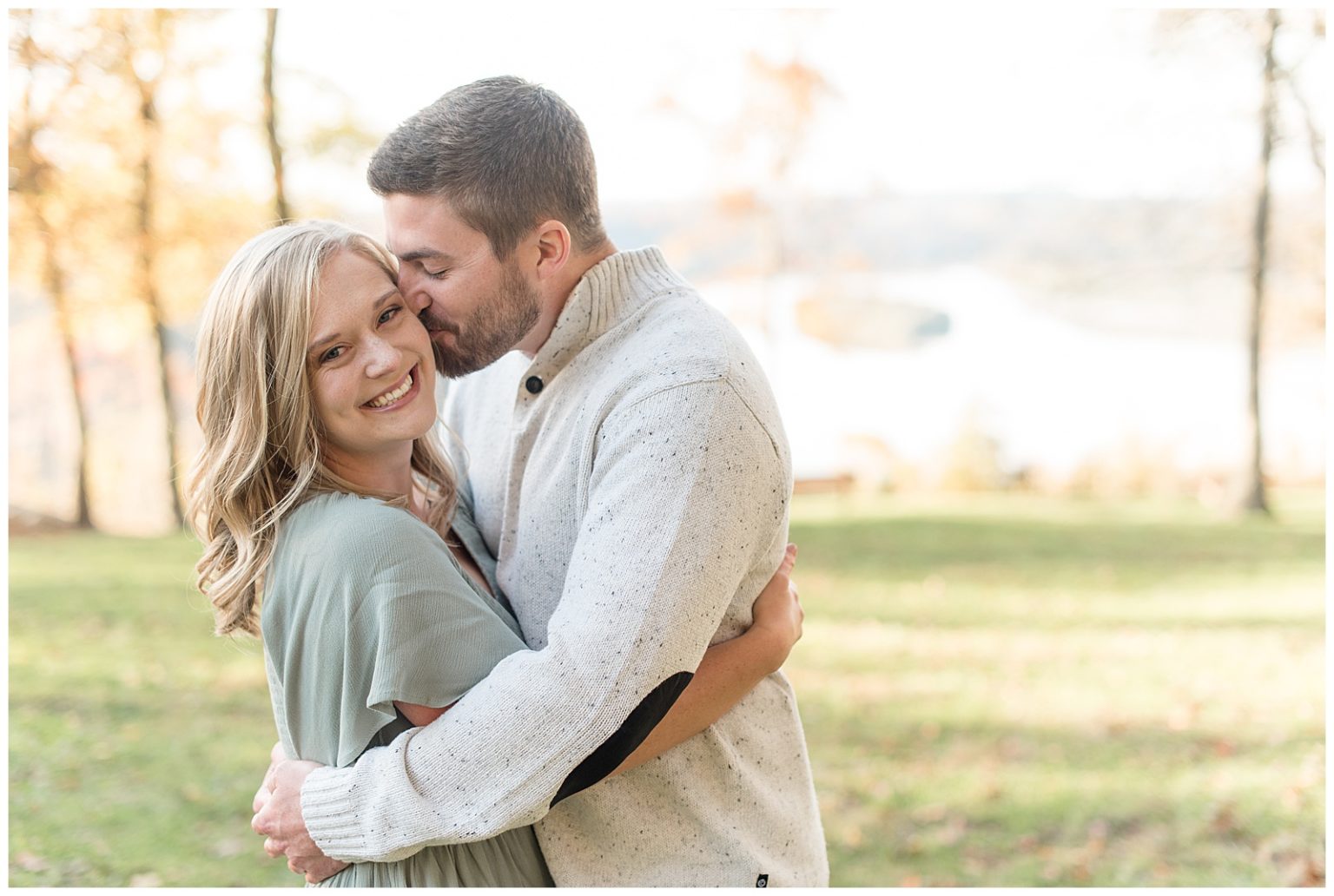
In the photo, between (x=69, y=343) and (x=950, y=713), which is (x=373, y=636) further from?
(x=69, y=343)

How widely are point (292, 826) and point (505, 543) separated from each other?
614 mm

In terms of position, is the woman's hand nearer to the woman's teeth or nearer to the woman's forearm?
the woman's forearm

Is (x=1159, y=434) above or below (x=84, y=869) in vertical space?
below

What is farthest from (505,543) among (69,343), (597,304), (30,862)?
(69,343)

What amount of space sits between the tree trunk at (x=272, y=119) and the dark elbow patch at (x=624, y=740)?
7880mm

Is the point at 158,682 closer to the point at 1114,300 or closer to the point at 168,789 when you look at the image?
the point at 168,789

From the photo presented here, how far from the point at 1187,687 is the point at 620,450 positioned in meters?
5.30

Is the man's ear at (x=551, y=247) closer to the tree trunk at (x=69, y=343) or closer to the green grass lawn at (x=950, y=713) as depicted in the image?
the green grass lawn at (x=950, y=713)

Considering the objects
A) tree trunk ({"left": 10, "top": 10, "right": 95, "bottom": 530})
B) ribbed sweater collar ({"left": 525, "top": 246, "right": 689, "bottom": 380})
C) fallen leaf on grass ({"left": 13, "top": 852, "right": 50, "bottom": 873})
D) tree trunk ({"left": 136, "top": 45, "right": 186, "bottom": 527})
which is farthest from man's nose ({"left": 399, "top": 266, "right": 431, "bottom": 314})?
tree trunk ({"left": 10, "top": 10, "right": 95, "bottom": 530})

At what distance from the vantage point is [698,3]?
32.2 ft

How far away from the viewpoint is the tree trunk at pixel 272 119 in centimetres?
880

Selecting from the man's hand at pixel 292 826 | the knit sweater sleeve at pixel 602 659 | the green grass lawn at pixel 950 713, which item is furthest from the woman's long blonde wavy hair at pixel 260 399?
the green grass lawn at pixel 950 713

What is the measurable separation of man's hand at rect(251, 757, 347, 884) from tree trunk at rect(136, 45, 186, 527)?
7.19 m

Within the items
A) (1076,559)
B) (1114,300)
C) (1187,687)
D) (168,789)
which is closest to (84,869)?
(168,789)
